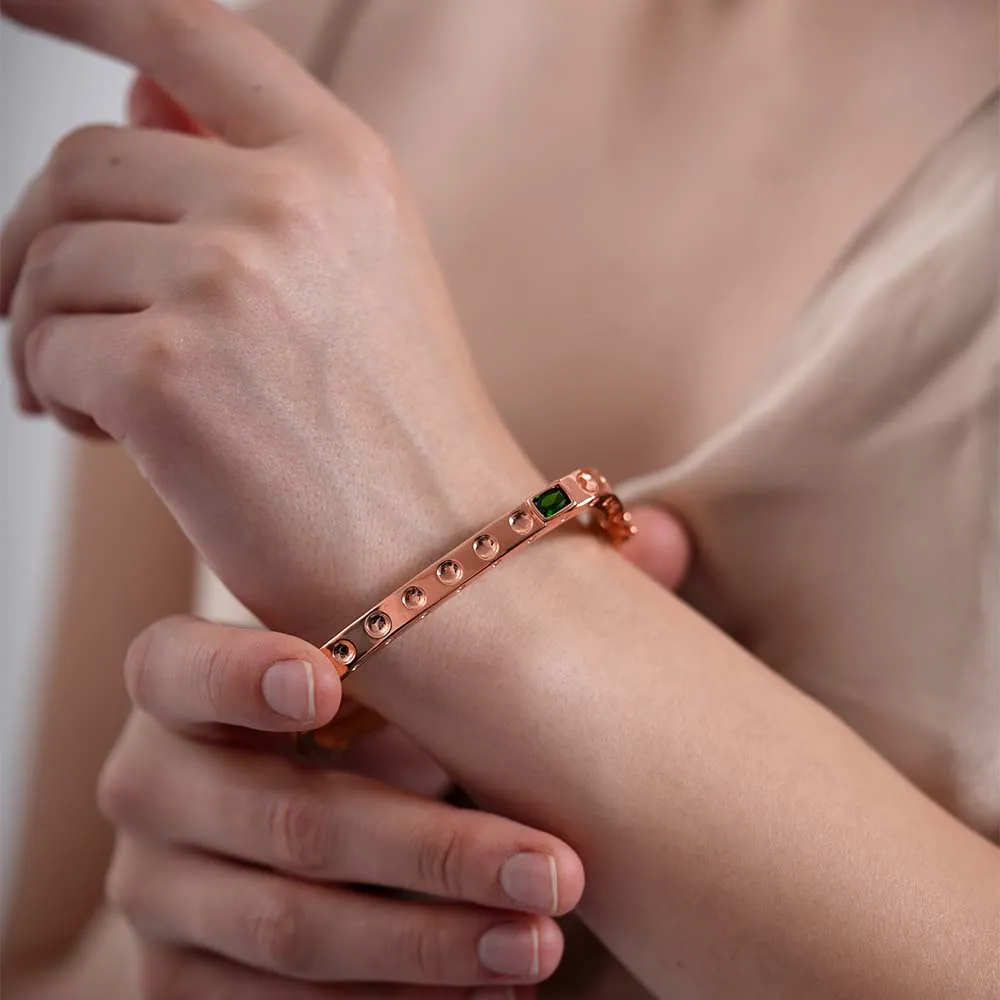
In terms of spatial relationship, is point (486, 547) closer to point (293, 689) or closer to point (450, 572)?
point (450, 572)

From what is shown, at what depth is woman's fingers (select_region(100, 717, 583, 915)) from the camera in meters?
0.52

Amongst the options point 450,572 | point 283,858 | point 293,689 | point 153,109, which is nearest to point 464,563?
point 450,572

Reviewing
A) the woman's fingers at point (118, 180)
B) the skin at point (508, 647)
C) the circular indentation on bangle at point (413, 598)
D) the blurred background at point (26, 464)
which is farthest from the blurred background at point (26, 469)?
the circular indentation on bangle at point (413, 598)

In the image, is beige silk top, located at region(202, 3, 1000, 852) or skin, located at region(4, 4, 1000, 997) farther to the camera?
beige silk top, located at region(202, 3, 1000, 852)

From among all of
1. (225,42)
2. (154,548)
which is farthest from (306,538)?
(154,548)

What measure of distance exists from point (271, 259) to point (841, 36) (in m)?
0.58

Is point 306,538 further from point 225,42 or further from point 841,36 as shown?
point 841,36

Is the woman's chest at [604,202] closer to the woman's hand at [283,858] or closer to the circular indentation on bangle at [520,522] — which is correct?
the circular indentation on bangle at [520,522]

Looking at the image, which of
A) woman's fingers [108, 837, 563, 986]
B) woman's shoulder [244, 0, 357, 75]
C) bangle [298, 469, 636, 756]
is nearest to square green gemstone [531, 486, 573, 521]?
bangle [298, 469, 636, 756]

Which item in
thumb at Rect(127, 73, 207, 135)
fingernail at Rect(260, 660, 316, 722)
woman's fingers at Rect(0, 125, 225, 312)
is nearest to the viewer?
fingernail at Rect(260, 660, 316, 722)

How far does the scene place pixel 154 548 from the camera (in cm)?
101

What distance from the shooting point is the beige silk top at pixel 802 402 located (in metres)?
0.63

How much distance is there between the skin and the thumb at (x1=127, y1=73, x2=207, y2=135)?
164 millimetres

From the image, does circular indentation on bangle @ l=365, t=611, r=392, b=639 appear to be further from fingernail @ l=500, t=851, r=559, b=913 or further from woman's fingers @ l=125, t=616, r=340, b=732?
fingernail @ l=500, t=851, r=559, b=913
